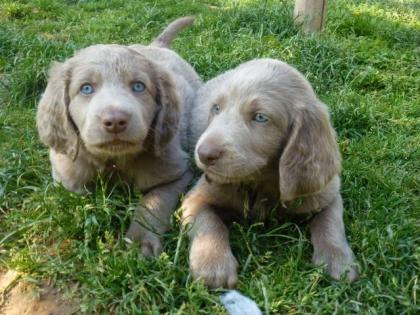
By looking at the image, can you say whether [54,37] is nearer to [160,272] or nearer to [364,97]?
[364,97]

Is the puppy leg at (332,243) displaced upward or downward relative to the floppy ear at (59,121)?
downward

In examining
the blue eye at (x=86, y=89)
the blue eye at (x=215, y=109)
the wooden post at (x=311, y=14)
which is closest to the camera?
the blue eye at (x=215, y=109)

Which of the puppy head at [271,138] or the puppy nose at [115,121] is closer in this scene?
the puppy head at [271,138]

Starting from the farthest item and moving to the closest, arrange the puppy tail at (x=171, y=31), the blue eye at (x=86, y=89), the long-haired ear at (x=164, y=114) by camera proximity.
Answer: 1. the puppy tail at (x=171, y=31)
2. the long-haired ear at (x=164, y=114)
3. the blue eye at (x=86, y=89)

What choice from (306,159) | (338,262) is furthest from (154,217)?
(338,262)

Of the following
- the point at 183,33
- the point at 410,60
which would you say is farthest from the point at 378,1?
the point at 183,33

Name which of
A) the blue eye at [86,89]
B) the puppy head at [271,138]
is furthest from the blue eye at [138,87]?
the puppy head at [271,138]

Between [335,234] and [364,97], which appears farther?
[364,97]

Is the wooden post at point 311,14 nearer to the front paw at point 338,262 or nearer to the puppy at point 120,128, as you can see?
the puppy at point 120,128
